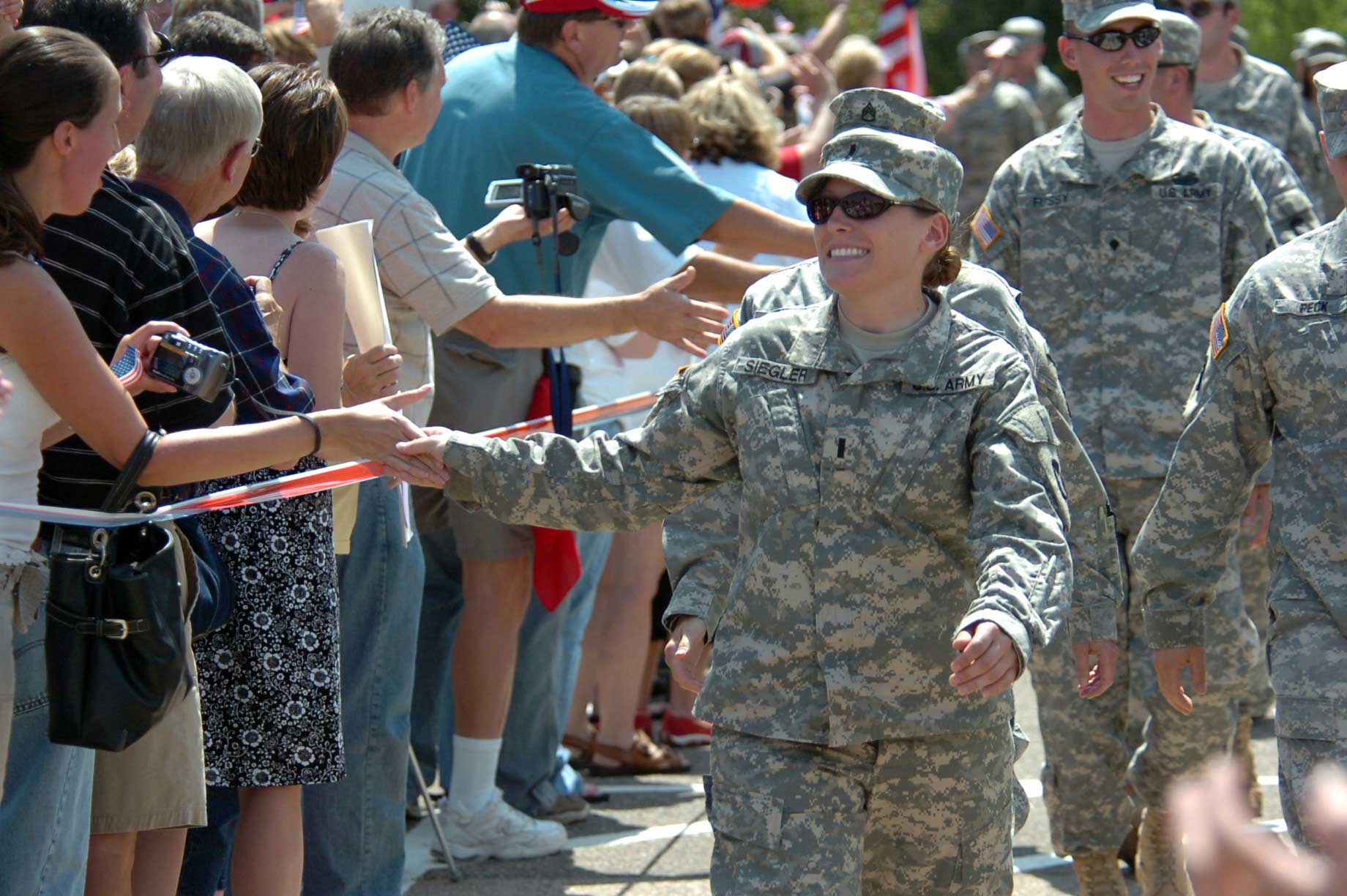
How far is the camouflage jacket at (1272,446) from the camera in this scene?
3.93 metres

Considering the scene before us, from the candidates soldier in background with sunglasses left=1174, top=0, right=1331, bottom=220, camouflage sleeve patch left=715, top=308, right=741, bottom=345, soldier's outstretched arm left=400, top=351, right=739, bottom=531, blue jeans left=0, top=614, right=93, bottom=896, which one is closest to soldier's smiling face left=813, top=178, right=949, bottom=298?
soldier's outstretched arm left=400, top=351, right=739, bottom=531

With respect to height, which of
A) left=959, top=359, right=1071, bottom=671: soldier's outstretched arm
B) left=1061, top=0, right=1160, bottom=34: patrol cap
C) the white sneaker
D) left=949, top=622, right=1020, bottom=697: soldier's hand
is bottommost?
the white sneaker

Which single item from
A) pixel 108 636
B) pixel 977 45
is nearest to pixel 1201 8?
pixel 108 636

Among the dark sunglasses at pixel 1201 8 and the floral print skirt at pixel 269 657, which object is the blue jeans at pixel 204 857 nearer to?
the floral print skirt at pixel 269 657

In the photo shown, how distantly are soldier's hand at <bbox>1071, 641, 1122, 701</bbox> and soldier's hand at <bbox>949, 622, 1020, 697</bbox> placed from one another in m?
1.19

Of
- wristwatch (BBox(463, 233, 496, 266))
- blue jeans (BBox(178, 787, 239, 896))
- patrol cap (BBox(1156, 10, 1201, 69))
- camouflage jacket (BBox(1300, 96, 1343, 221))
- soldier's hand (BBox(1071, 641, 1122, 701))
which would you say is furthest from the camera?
camouflage jacket (BBox(1300, 96, 1343, 221))

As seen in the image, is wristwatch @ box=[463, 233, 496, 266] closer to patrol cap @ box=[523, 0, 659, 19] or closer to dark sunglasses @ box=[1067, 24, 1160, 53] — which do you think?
patrol cap @ box=[523, 0, 659, 19]

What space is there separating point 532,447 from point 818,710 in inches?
30.1

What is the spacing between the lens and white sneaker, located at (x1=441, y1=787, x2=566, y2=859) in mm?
5988

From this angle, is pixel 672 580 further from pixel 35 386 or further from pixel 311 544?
pixel 35 386

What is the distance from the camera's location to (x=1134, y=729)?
5820 millimetres

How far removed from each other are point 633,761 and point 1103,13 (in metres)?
3.21

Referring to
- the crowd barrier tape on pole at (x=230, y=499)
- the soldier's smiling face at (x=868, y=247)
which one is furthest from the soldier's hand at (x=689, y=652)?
the soldier's smiling face at (x=868, y=247)

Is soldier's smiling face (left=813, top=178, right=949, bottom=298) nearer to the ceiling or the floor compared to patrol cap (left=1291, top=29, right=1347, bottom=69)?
nearer to the ceiling
